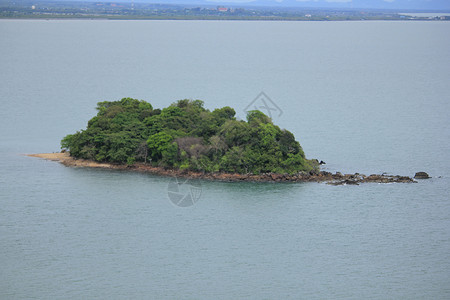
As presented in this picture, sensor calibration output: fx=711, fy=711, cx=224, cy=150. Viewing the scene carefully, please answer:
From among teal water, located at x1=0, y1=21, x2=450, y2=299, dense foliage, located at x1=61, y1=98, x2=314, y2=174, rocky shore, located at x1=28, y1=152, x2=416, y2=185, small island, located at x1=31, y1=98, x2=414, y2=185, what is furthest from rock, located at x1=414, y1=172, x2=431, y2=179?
dense foliage, located at x1=61, y1=98, x2=314, y2=174

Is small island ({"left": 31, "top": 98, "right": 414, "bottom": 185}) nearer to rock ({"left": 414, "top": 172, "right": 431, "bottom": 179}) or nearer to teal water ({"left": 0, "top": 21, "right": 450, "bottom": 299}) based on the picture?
rock ({"left": 414, "top": 172, "right": 431, "bottom": 179})

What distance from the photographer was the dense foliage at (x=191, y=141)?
4456 cm

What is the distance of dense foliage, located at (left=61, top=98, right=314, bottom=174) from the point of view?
4456 cm

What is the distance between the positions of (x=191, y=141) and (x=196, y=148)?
105 centimetres

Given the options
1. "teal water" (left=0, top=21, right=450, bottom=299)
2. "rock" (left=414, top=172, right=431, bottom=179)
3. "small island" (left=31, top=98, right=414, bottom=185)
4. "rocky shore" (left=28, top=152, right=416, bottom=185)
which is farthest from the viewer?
"rock" (left=414, top=172, right=431, bottom=179)

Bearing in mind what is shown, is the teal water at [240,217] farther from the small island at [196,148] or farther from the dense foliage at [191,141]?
the dense foliage at [191,141]

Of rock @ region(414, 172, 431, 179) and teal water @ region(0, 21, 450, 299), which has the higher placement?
rock @ region(414, 172, 431, 179)

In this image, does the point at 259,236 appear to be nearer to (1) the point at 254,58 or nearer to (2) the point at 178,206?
(2) the point at 178,206

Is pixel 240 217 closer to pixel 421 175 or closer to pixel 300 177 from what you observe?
pixel 300 177

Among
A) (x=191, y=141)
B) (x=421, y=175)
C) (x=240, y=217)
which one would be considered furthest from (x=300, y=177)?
(x=421, y=175)

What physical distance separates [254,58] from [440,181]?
74.0 metres

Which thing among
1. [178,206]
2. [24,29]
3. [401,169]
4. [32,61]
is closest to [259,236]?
[178,206]

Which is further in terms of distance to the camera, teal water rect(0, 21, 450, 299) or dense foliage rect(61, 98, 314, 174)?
dense foliage rect(61, 98, 314, 174)

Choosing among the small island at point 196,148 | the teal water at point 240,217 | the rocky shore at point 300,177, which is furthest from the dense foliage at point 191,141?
the teal water at point 240,217
